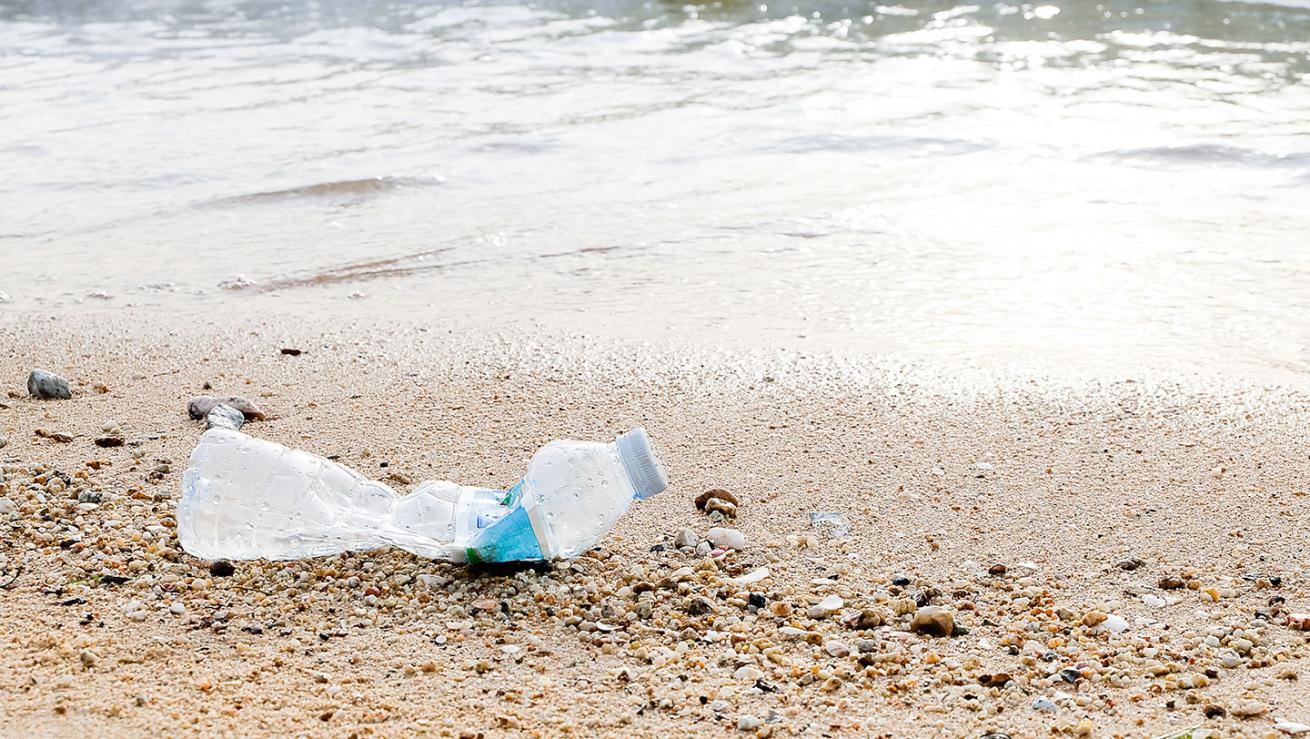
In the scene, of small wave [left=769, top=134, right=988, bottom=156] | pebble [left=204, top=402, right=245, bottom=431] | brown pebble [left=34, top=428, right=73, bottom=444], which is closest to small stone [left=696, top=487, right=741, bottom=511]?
pebble [left=204, top=402, right=245, bottom=431]

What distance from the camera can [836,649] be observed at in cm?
233

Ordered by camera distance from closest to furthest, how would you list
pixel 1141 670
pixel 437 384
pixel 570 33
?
pixel 1141 670, pixel 437 384, pixel 570 33

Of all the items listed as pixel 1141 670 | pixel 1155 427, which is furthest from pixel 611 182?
pixel 1141 670

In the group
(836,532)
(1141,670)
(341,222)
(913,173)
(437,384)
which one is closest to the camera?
(1141,670)

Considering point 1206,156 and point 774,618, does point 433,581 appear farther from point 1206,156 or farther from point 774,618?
point 1206,156

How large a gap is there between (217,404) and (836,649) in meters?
2.01

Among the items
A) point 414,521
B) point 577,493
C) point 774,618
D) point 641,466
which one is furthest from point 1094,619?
point 414,521

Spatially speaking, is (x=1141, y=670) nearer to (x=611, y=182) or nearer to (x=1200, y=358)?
(x=1200, y=358)

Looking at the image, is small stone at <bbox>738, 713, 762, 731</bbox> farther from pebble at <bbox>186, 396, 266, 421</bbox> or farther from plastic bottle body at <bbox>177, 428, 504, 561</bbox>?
pebble at <bbox>186, 396, 266, 421</bbox>

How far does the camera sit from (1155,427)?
3.52 meters

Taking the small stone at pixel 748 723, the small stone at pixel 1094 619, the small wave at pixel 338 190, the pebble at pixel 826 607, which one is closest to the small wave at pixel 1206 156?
the small wave at pixel 338 190

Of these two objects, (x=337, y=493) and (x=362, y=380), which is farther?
(x=362, y=380)

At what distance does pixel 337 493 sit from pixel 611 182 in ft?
13.3

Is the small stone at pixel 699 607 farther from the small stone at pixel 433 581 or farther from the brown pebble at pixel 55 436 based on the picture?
the brown pebble at pixel 55 436
